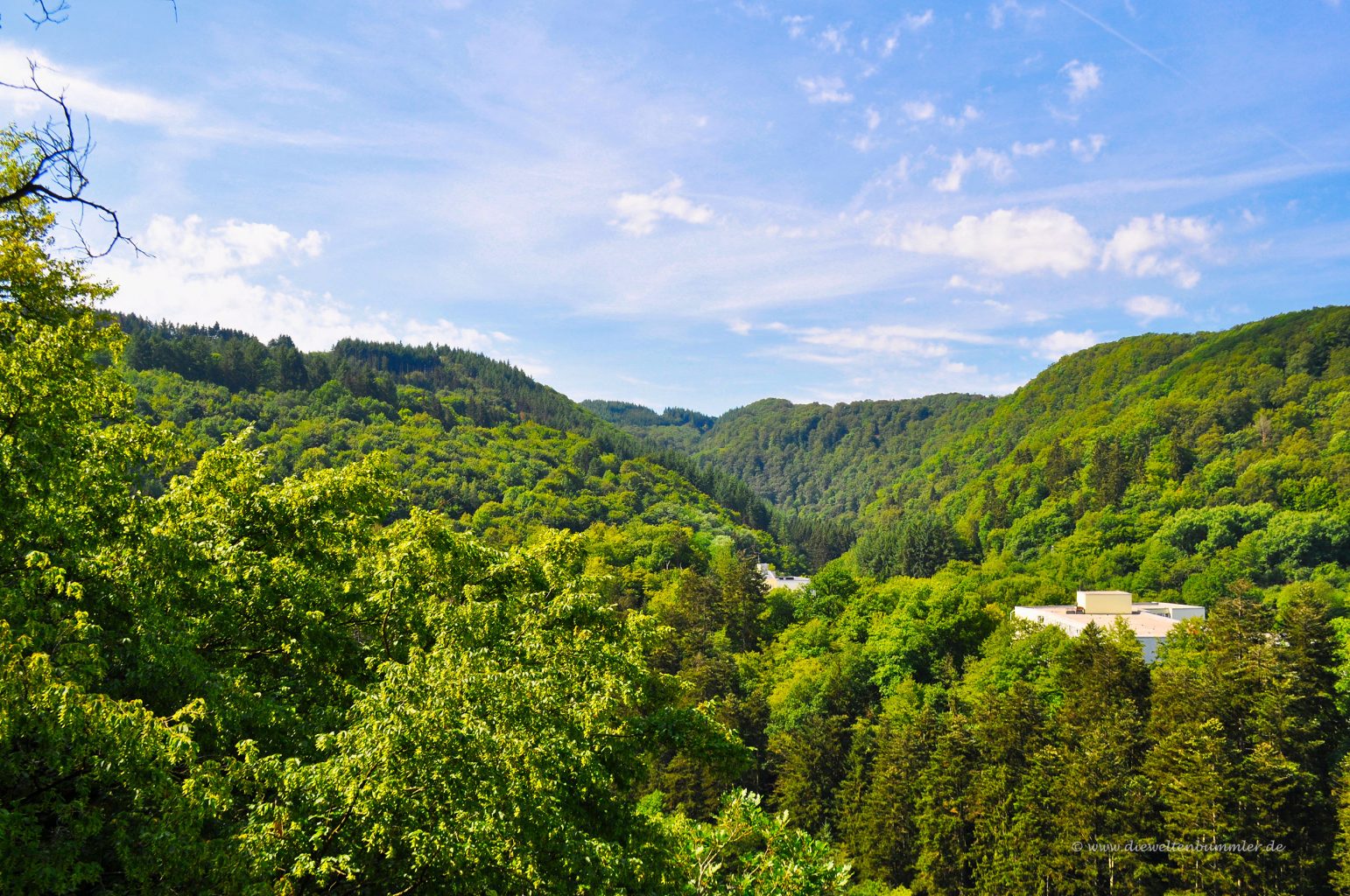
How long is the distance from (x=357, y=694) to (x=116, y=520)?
362 centimetres

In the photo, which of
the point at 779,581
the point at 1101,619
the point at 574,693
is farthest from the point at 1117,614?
the point at 574,693

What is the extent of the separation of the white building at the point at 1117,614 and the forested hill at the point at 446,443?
158ft

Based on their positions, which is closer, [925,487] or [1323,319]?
[1323,319]

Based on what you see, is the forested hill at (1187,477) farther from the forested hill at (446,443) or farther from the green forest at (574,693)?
the forested hill at (446,443)

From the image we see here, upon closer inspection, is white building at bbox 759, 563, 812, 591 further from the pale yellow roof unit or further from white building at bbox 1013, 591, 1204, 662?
the pale yellow roof unit

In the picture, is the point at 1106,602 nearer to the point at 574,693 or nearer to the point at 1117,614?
the point at 1117,614

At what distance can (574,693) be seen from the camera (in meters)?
11.0

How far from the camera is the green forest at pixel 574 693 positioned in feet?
21.4

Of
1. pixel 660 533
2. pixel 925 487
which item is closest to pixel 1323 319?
pixel 925 487

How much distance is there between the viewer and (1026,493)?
121m

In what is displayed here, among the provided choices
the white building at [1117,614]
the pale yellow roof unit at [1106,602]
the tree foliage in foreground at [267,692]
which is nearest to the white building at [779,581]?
the white building at [1117,614]

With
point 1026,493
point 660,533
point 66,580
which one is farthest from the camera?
point 1026,493

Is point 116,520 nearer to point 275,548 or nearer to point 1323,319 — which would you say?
point 275,548

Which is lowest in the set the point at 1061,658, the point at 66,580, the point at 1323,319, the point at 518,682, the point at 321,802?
the point at 1061,658
